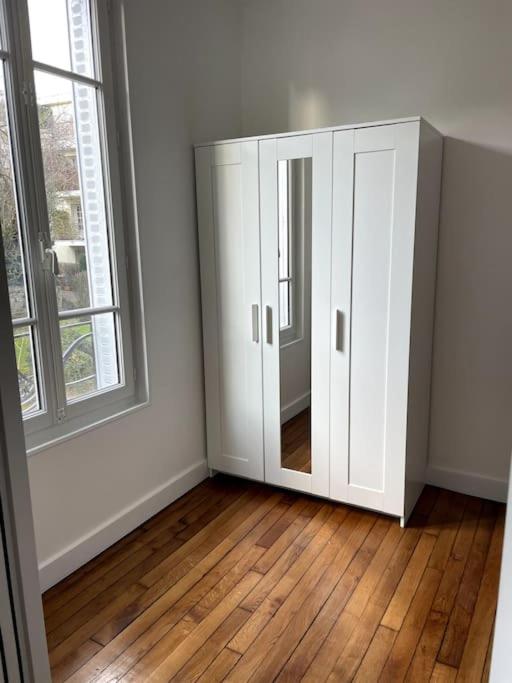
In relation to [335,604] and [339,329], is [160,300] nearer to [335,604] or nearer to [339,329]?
[339,329]

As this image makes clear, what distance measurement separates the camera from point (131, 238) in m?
2.38

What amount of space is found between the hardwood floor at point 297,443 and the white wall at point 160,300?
527 mm

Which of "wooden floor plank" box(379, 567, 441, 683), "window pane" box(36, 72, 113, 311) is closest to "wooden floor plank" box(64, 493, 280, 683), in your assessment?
"wooden floor plank" box(379, 567, 441, 683)

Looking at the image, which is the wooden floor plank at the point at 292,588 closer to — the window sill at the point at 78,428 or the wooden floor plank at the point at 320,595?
the wooden floor plank at the point at 320,595

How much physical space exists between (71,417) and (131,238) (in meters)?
0.85

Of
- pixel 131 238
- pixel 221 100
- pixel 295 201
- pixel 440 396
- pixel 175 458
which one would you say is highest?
pixel 221 100

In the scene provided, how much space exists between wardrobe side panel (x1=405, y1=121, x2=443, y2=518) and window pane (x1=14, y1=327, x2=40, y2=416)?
1.60 metres

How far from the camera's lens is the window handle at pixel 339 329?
243 cm

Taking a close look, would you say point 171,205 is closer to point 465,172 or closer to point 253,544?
point 465,172

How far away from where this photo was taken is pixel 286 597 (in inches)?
80.2

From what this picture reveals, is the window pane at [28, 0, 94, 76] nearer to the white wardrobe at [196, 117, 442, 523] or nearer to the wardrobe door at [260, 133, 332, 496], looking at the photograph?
the white wardrobe at [196, 117, 442, 523]

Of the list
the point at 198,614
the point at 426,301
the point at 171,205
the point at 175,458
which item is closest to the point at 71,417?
the point at 175,458

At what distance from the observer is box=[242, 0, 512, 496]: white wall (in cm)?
244

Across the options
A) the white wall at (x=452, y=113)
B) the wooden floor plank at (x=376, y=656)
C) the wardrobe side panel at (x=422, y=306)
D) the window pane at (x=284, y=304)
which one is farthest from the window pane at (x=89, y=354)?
the white wall at (x=452, y=113)
